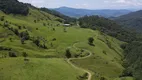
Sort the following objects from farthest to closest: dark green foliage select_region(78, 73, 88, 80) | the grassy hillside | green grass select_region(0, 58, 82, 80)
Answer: dark green foliage select_region(78, 73, 88, 80), the grassy hillside, green grass select_region(0, 58, 82, 80)

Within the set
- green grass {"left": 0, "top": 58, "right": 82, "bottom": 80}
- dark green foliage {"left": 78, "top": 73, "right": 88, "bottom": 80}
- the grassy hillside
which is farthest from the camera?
dark green foliage {"left": 78, "top": 73, "right": 88, "bottom": 80}

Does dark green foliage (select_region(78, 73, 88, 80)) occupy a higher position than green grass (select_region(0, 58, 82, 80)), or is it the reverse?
green grass (select_region(0, 58, 82, 80))

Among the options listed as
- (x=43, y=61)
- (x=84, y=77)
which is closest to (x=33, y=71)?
(x=43, y=61)

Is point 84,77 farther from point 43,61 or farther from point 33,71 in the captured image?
point 33,71

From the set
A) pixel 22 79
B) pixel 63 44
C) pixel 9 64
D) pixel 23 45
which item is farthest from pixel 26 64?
pixel 63 44

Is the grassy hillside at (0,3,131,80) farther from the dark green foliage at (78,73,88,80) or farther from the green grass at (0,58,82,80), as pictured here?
the dark green foliage at (78,73,88,80)

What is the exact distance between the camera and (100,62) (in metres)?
157

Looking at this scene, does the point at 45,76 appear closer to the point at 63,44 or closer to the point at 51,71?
the point at 51,71

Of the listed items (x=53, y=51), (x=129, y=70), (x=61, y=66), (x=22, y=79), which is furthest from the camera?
(x=53, y=51)

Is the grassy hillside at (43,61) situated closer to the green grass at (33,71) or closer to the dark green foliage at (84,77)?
the green grass at (33,71)

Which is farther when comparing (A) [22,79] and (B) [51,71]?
(B) [51,71]

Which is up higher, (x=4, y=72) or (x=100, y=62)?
(x=4, y=72)

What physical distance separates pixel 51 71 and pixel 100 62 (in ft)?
185

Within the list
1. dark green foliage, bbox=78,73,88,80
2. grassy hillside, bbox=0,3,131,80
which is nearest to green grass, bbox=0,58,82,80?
grassy hillside, bbox=0,3,131,80
